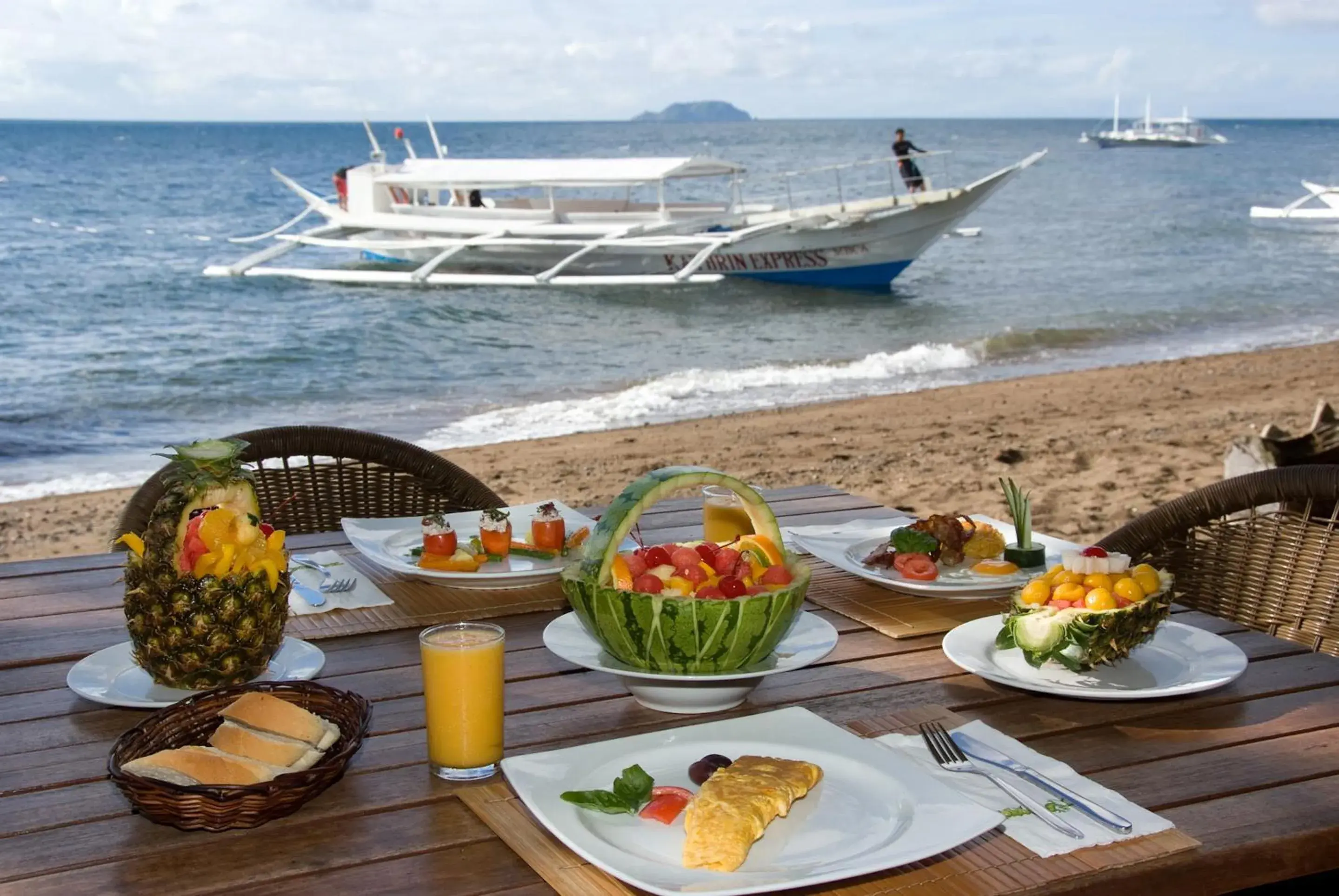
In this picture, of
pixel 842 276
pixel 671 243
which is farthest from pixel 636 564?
pixel 842 276

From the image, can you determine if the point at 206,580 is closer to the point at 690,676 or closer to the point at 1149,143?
the point at 690,676

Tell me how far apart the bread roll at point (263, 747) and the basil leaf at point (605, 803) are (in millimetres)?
276

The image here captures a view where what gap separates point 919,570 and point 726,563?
61 cm

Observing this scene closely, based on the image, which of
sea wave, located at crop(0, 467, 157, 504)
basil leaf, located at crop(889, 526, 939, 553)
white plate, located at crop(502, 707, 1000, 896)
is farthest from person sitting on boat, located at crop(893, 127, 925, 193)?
white plate, located at crop(502, 707, 1000, 896)

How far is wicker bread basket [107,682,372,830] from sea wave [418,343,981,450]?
7.64 m

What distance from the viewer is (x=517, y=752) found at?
1.44 m

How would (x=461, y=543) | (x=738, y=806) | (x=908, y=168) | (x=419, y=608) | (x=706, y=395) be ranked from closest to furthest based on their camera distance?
(x=738, y=806) → (x=419, y=608) → (x=461, y=543) → (x=706, y=395) → (x=908, y=168)

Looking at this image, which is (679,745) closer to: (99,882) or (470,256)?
(99,882)

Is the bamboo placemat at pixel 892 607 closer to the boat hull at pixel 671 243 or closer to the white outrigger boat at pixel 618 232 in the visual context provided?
the white outrigger boat at pixel 618 232

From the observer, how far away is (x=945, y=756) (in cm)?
136

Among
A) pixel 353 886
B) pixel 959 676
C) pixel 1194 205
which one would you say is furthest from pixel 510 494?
pixel 1194 205

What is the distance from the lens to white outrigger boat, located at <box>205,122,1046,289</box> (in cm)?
1661

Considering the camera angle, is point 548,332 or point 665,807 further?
point 548,332

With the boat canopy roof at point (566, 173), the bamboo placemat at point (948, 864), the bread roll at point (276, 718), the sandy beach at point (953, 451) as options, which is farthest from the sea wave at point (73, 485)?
the boat canopy roof at point (566, 173)
